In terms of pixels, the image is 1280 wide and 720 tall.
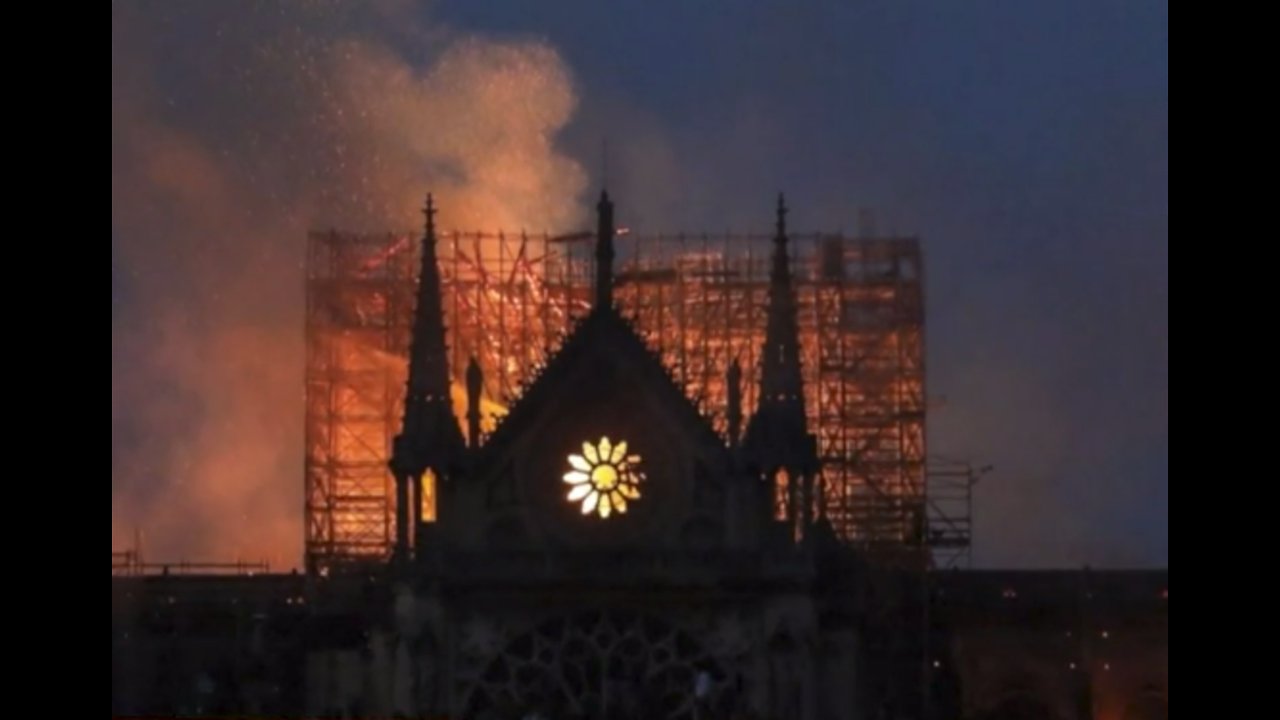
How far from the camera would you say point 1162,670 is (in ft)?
228

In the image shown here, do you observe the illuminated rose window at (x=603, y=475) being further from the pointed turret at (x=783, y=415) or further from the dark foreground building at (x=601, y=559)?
the pointed turret at (x=783, y=415)

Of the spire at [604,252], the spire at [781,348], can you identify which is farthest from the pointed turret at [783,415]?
the spire at [604,252]

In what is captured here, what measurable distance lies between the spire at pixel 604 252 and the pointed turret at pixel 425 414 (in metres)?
2.87

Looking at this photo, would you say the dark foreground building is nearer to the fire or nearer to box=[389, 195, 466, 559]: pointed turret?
box=[389, 195, 466, 559]: pointed turret

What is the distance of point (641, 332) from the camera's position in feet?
237

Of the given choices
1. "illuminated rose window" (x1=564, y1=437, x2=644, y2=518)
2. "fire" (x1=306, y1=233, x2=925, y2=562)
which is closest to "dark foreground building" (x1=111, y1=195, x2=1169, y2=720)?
"illuminated rose window" (x1=564, y1=437, x2=644, y2=518)

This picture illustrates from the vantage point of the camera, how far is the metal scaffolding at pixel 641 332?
238ft

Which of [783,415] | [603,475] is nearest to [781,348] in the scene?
[783,415]

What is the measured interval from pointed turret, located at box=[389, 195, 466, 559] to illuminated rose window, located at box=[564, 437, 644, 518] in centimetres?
200

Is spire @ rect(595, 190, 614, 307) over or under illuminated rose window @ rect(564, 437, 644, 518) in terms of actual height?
over

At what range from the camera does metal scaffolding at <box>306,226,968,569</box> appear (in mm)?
72562

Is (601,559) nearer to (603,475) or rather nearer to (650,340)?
(603,475)
